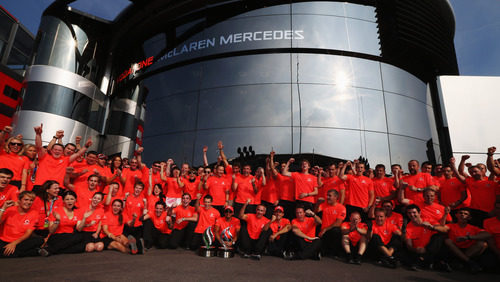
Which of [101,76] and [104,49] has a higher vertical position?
[104,49]

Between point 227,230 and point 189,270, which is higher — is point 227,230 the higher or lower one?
the higher one

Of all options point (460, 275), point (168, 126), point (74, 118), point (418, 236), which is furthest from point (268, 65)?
point (74, 118)

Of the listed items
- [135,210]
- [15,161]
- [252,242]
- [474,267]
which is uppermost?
[15,161]

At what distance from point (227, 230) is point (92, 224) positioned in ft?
9.56

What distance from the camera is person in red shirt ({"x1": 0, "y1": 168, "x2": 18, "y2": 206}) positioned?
4.84m

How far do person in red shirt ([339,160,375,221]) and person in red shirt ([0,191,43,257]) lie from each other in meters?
6.80

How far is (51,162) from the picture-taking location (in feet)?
20.7

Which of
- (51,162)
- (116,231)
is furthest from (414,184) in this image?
(51,162)

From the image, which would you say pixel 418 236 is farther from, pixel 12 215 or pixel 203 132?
pixel 203 132

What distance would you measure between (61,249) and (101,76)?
14.5 meters

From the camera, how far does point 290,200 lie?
7.28 metres

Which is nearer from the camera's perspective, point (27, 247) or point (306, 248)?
point (27, 247)

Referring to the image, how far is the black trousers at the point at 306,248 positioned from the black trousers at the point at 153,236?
125 inches

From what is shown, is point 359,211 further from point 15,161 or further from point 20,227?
point 15,161
